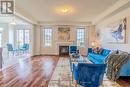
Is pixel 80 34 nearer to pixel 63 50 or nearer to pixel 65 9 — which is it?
pixel 63 50

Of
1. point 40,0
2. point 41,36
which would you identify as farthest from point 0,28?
point 40,0

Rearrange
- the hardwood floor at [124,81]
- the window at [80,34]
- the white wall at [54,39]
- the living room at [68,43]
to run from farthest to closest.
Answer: the window at [80,34] < the white wall at [54,39] < the living room at [68,43] < the hardwood floor at [124,81]

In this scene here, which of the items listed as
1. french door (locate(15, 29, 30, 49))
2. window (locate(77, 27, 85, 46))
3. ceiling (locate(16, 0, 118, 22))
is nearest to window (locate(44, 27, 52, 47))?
window (locate(77, 27, 85, 46))

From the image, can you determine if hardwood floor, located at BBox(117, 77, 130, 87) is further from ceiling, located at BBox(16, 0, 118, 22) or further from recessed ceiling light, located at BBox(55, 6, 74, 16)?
recessed ceiling light, located at BBox(55, 6, 74, 16)

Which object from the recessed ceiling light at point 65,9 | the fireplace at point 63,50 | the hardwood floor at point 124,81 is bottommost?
the hardwood floor at point 124,81

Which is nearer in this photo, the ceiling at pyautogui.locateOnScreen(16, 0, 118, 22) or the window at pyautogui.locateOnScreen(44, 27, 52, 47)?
the ceiling at pyautogui.locateOnScreen(16, 0, 118, 22)

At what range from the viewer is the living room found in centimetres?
489

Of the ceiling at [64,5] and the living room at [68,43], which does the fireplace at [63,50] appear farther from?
the ceiling at [64,5]

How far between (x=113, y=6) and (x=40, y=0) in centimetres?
304

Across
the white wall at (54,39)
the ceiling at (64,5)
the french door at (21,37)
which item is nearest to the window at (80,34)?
the white wall at (54,39)

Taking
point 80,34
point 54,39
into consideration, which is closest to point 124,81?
point 80,34

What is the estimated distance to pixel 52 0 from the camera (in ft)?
21.4

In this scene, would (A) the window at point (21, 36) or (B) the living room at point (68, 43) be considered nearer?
(B) the living room at point (68, 43)

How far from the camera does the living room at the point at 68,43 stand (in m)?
4.89
